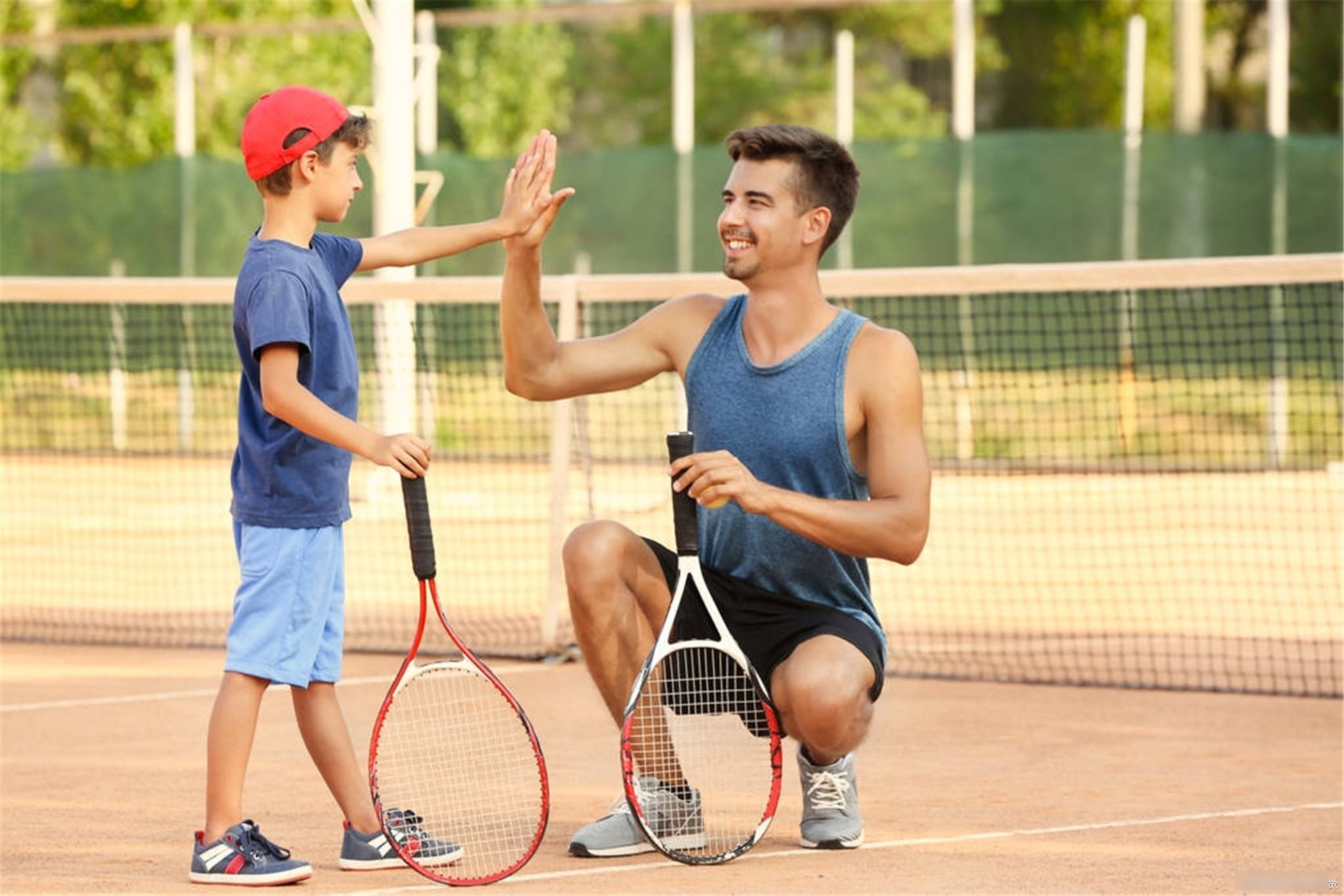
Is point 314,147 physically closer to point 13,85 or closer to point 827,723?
point 827,723

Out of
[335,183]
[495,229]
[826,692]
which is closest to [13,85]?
[335,183]

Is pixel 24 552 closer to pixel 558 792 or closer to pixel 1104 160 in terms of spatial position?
pixel 558 792

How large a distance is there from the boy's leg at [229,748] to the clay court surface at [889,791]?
0.16 m

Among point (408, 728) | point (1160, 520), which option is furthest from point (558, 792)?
point (1160, 520)

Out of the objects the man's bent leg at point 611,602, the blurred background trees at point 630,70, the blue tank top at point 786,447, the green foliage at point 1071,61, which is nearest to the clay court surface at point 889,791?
the man's bent leg at point 611,602

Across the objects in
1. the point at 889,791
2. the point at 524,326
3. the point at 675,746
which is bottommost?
the point at 889,791

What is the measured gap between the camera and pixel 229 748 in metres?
4.18

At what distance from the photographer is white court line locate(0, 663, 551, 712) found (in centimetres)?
639

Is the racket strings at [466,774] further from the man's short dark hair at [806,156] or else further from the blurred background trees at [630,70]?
the blurred background trees at [630,70]

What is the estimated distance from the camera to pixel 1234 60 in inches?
1171

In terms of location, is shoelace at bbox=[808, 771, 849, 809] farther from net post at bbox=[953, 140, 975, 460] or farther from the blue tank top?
net post at bbox=[953, 140, 975, 460]

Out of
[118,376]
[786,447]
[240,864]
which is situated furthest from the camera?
[118,376]

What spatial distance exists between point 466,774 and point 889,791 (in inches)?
40.9

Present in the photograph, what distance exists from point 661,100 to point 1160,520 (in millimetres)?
16628
